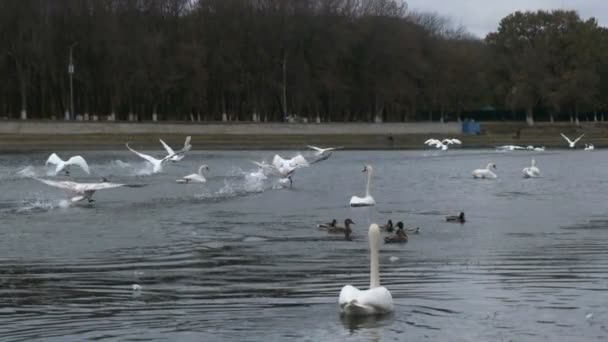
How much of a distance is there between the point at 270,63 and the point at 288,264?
7236cm

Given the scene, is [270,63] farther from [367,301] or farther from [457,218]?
[367,301]

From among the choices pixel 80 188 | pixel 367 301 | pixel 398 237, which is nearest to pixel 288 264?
pixel 398 237

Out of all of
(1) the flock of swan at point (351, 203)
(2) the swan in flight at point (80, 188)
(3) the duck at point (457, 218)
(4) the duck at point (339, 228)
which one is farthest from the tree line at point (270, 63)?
(4) the duck at point (339, 228)

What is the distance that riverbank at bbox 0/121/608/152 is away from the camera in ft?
235

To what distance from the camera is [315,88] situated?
90.4 meters

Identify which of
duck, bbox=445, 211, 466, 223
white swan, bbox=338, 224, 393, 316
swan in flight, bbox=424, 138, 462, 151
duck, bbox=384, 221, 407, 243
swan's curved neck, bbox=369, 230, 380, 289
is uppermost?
swan's curved neck, bbox=369, 230, 380, 289

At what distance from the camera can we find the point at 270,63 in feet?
295

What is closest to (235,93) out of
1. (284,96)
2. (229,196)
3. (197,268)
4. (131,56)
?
(284,96)

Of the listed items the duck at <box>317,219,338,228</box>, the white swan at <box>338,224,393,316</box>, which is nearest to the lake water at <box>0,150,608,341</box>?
the white swan at <box>338,224,393,316</box>

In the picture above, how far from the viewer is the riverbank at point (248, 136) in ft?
235

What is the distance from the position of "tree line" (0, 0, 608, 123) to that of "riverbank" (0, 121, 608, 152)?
6.01 meters

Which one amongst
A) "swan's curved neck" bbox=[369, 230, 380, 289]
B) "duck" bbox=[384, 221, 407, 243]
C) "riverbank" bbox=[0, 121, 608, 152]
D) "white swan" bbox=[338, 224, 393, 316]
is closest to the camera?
"white swan" bbox=[338, 224, 393, 316]

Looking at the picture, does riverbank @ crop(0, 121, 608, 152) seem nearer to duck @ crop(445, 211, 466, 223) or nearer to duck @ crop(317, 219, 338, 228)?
duck @ crop(445, 211, 466, 223)

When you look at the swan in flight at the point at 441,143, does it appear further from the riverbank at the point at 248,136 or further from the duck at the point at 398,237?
the duck at the point at 398,237
